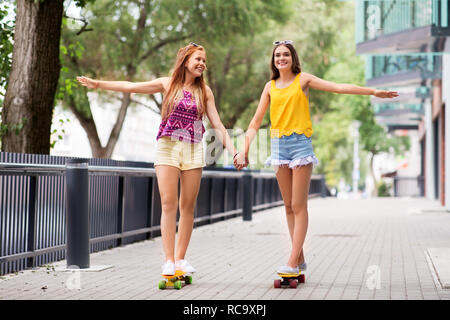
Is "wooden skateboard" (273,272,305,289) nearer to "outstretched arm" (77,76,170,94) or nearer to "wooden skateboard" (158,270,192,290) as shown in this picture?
"wooden skateboard" (158,270,192,290)

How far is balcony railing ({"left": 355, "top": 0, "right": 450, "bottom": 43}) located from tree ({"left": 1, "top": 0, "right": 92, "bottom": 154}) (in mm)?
9146

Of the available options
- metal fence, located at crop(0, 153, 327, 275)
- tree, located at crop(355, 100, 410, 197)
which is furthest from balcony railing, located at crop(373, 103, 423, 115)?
metal fence, located at crop(0, 153, 327, 275)

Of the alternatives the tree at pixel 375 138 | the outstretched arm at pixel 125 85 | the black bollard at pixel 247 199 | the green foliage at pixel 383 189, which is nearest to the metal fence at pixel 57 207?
the outstretched arm at pixel 125 85

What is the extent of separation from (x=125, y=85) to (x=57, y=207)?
8.42 feet

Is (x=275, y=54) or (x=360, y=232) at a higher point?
(x=275, y=54)

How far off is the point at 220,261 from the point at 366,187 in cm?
9125

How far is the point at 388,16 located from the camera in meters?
18.5

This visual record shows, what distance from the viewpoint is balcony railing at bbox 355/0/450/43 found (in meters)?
17.6

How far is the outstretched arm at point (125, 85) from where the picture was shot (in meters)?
6.52

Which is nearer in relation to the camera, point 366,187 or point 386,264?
point 386,264

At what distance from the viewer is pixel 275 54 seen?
672 centimetres

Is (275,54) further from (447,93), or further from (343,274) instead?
(447,93)
